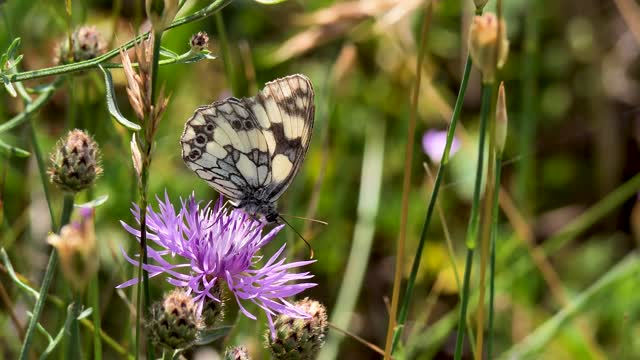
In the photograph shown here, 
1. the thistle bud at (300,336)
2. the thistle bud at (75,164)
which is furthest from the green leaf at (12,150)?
the thistle bud at (300,336)

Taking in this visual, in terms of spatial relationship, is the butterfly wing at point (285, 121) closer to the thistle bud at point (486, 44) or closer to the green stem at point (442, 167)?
the green stem at point (442, 167)

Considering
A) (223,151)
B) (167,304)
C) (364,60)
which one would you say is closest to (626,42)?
(364,60)

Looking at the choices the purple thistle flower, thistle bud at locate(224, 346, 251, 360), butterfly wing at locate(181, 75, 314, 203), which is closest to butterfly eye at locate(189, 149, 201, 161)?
butterfly wing at locate(181, 75, 314, 203)

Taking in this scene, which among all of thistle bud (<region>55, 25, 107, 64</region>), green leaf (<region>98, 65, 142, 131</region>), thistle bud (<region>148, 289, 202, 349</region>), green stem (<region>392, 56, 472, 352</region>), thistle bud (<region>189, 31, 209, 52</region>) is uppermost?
thistle bud (<region>55, 25, 107, 64</region>)

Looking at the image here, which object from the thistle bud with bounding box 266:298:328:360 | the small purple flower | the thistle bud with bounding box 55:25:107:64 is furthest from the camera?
the small purple flower

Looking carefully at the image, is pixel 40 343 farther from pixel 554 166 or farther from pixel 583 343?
pixel 554 166

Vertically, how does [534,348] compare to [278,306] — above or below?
below

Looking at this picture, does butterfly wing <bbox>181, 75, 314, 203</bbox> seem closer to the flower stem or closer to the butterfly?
the butterfly
